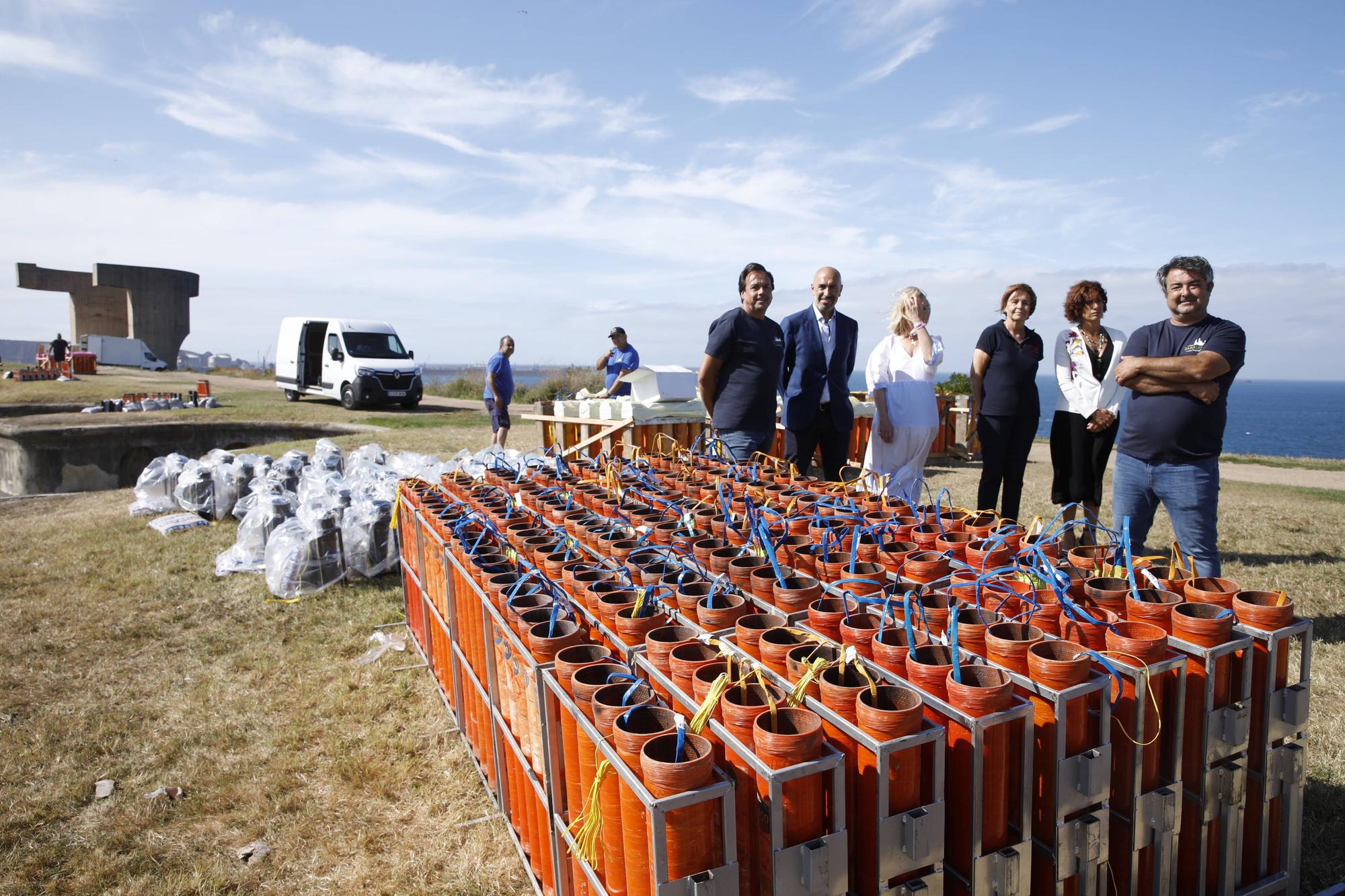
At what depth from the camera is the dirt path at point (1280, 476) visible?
423 inches

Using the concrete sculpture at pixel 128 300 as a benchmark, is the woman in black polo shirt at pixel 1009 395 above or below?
below

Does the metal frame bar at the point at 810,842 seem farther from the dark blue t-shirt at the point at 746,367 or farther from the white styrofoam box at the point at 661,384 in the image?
the white styrofoam box at the point at 661,384

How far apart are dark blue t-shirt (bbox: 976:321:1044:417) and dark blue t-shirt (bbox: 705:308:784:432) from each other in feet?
4.58

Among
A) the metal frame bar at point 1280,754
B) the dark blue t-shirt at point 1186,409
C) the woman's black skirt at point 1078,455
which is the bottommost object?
the metal frame bar at point 1280,754

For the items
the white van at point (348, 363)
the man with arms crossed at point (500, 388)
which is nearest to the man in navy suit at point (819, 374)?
the man with arms crossed at point (500, 388)

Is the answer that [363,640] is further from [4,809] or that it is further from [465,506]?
[4,809]

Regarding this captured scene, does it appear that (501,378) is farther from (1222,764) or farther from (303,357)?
(303,357)

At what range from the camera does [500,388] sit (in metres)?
10.6

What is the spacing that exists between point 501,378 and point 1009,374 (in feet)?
24.1

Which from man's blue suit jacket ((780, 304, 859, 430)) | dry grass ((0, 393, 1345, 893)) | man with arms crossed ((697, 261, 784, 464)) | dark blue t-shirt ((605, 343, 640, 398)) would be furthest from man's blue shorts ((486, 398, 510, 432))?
man's blue suit jacket ((780, 304, 859, 430))

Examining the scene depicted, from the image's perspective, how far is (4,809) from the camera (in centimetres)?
313

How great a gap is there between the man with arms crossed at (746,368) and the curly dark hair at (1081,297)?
1845 mm

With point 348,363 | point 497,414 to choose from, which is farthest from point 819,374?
point 348,363

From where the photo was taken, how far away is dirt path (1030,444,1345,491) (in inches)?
Answer: 423
